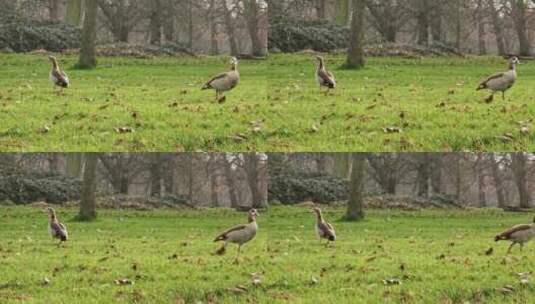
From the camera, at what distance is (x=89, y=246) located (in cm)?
1983

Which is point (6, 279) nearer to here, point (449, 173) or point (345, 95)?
point (345, 95)

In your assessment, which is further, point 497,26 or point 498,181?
point 498,181

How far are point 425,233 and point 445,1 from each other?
16.7ft

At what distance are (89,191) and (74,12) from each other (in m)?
5.67

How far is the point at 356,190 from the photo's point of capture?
20.3 m

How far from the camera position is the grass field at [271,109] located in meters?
18.6

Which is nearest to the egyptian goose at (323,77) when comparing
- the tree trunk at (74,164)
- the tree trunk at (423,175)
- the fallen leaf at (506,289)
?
the tree trunk at (423,175)

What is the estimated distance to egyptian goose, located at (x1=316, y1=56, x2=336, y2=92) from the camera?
826 inches

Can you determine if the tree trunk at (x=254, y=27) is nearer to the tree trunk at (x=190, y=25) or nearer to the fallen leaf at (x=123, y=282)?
the tree trunk at (x=190, y=25)

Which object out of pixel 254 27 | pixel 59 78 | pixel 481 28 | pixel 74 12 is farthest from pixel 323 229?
pixel 74 12

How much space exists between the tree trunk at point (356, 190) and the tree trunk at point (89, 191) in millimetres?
5830

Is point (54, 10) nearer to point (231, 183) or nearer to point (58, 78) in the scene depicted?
point (58, 78)

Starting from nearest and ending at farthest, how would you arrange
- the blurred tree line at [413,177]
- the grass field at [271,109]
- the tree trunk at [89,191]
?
the grass field at [271,109]
the blurred tree line at [413,177]
the tree trunk at [89,191]

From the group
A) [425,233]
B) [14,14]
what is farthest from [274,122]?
[14,14]
